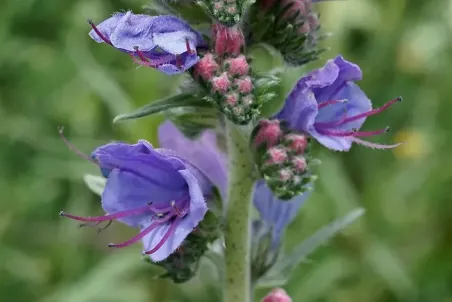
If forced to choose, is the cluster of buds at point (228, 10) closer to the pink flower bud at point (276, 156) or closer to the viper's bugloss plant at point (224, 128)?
the viper's bugloss plant at point (224, 128)

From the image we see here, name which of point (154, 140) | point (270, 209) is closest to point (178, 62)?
point (270, 209)

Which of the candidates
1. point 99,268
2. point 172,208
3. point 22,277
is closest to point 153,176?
point 172,208

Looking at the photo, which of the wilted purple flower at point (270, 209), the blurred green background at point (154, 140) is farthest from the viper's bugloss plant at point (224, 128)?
the blurred green background at point (154, 140)

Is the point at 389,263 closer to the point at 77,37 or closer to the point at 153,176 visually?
the point at 153,176

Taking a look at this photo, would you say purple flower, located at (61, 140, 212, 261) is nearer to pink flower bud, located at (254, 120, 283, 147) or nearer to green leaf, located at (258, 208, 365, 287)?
pink flower bud, located at (254, 120, 283, 147)

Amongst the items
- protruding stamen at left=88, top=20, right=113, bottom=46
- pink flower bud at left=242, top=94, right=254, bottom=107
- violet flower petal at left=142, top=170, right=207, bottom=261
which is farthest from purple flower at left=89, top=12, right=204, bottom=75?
violet flower petal at left=142, top=170, right=207, bottom=261

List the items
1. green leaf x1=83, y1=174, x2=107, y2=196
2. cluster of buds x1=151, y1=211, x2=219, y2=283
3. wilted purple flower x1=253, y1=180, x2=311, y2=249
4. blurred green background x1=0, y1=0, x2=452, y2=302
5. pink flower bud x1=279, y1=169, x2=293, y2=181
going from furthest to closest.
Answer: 1. blurred green background x1=0, y1=0, x2=452, y2=302
2. wilted purple flower x1=253, y1=180, x2=311, y2=249
3. green leaf x1=83, y1=174, x2=107, y2=196
4. cluster of buds x1=151, y1=211, x2=219, y2=283
5. pink flower bud x1=279, y1=169, x2=293, y2=181
